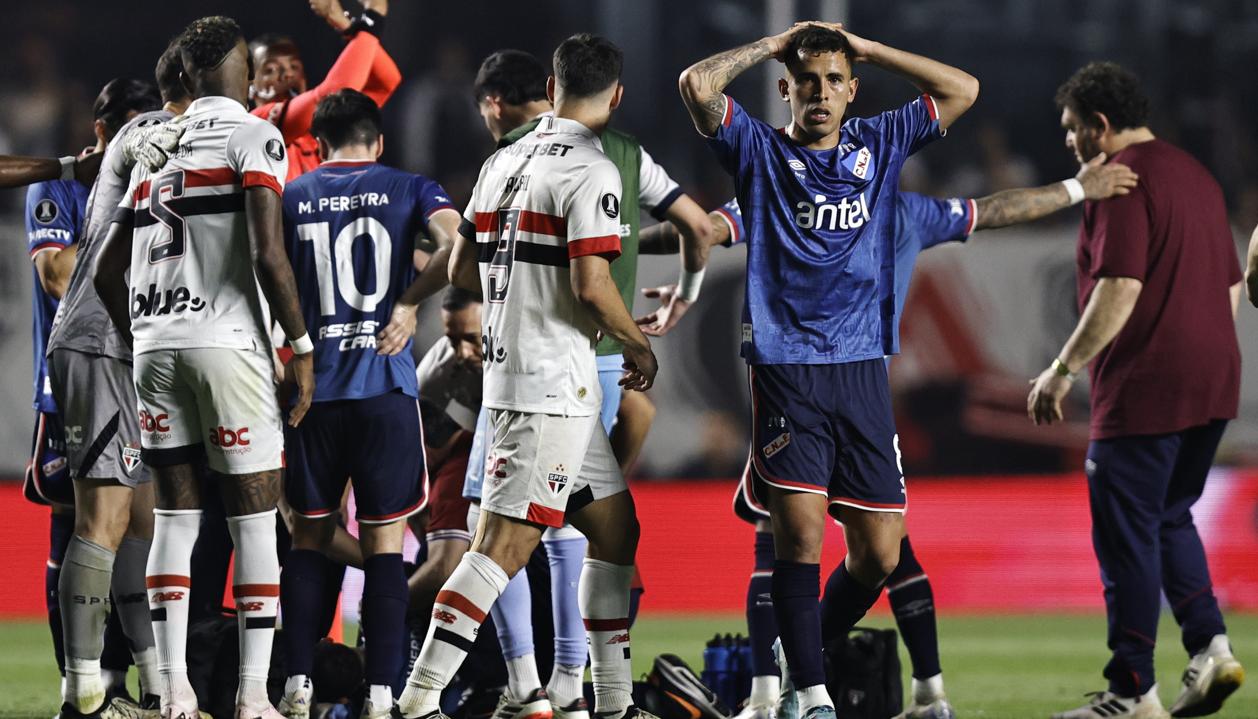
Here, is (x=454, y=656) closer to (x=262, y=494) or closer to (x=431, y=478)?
(x=262, y=494)

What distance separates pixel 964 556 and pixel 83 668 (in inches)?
303

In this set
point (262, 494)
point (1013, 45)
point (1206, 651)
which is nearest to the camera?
point (262, 494)

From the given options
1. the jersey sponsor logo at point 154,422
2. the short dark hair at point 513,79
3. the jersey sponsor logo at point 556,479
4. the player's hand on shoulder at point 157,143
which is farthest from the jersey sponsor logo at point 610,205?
the jersey sponsor logo at point 154,422

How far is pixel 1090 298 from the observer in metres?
5.91

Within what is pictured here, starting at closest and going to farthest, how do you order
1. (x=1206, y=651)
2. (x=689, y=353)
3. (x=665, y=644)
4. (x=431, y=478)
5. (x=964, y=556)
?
(x=1206, y=651) < (x=431, y=478) < (x=665, y=644) < (x=964, y=556) < (x=689, y=353)

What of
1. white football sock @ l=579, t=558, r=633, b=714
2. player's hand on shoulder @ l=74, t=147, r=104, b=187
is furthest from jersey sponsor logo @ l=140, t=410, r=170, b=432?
white football sock @ l=579, t=558, r=633, b=714

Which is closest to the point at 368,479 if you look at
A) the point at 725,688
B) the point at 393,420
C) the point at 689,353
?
A: the point at 393,420

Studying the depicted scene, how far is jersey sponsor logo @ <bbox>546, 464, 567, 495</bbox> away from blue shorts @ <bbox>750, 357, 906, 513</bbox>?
66 centimetres

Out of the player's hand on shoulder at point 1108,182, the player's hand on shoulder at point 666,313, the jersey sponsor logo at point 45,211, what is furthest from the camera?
the jersey sponsor logo at point 45,211

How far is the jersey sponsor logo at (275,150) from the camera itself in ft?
16.5

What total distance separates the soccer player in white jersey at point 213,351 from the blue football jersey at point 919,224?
1783 mm

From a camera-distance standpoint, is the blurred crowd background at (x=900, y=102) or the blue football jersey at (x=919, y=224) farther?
the blurred crowd background at (x=900, y=102)

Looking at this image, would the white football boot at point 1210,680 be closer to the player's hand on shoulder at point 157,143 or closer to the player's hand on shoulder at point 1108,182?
the player's hand on shoulder at point 1108,182

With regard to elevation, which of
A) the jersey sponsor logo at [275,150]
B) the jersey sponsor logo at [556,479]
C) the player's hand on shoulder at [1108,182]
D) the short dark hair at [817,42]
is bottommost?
the jersey sponsor logo at [556,479]
